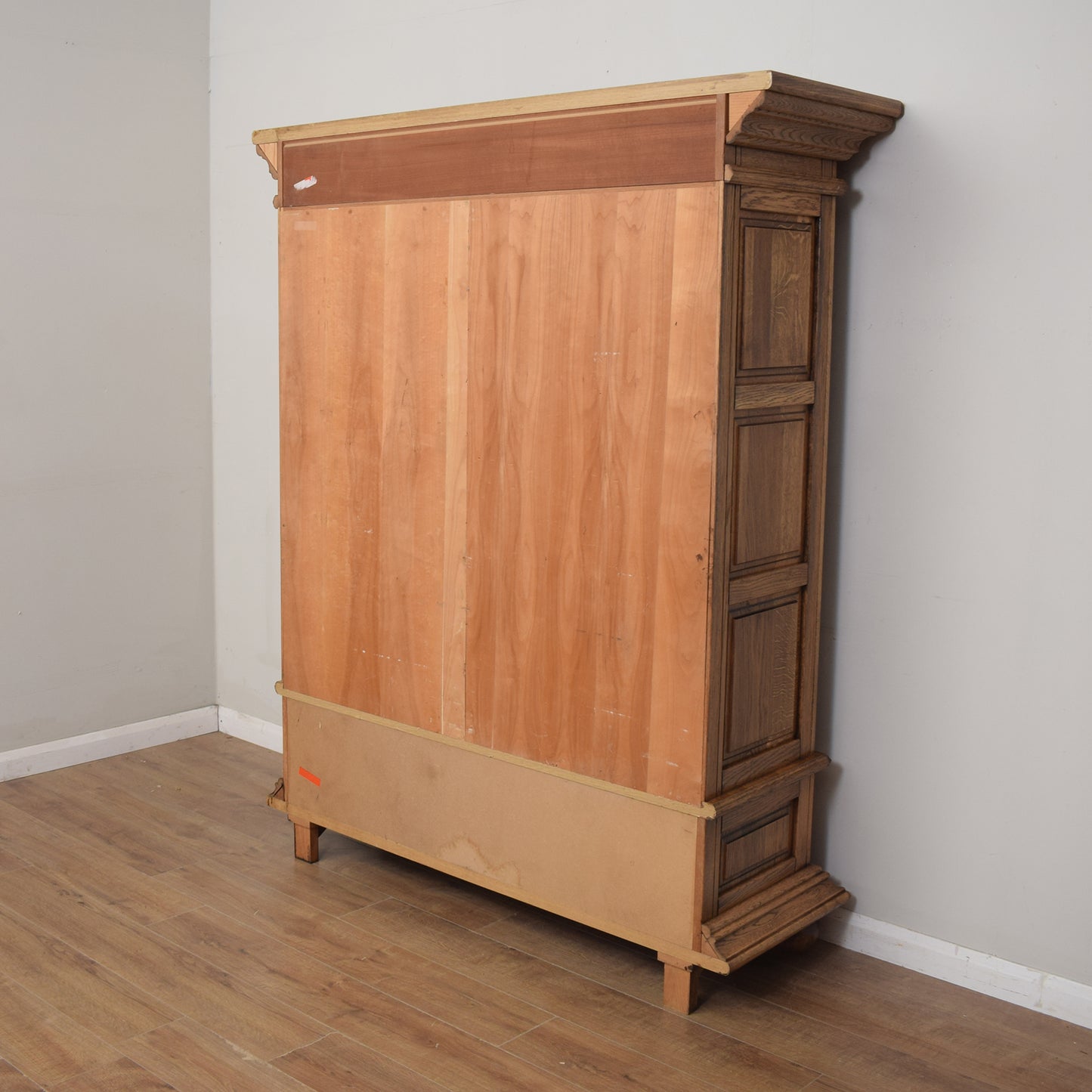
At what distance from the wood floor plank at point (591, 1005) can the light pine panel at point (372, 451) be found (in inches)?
19.5

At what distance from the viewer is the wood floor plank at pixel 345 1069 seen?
237cm

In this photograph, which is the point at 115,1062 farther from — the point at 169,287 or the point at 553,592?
the point at 169,287

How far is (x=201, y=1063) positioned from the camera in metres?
2.43

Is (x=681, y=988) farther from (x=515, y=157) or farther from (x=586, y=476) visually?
(x=515, y=157)

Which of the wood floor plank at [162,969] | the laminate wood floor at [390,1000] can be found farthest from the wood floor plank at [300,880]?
the wood floor plank at [162,969]

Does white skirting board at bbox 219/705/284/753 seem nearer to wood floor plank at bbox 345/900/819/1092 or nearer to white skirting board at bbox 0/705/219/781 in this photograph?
white skirting board at bbox 0/705/219/781

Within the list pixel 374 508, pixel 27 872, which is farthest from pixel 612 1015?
pixel 27 872

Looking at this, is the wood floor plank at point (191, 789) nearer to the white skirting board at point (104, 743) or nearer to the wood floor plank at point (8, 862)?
the white skirting board at point (104, 743)

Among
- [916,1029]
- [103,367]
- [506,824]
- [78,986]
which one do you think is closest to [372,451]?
[506,824]

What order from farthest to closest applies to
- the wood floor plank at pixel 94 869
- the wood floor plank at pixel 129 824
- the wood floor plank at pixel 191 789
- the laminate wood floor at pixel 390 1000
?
the wood floor plank at pixel 191 789
the wood floor plank at pixel 129 824
the wood floor plank at pixel 94 869
the laminate wood floor at pixel 390 1000

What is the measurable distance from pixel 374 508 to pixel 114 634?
63.0 inches

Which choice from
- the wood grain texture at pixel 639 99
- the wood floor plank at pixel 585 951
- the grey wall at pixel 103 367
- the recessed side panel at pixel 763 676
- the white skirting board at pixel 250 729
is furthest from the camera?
the white skirting board at pixel 250 729

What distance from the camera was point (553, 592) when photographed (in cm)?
276

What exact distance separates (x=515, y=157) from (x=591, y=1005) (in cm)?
184
